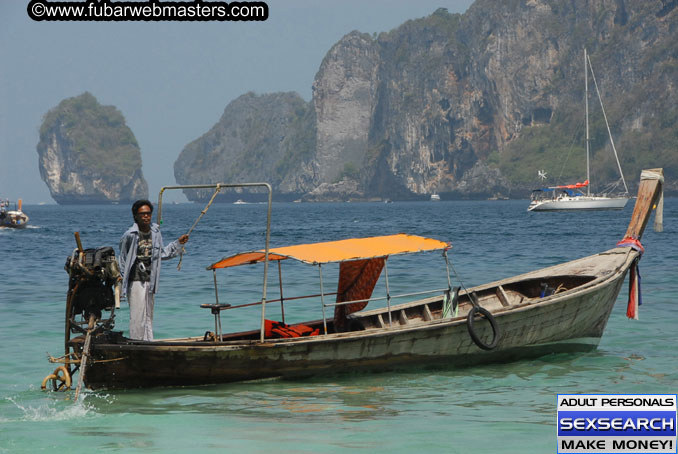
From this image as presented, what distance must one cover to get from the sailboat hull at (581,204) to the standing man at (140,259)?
8352 cm

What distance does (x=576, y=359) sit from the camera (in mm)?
12648

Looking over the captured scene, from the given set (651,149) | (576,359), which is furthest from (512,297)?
(651,149)

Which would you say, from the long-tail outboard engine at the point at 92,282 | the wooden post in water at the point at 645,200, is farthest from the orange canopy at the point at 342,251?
the wooden post in water at the point at 645,200

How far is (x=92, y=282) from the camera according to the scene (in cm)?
1007

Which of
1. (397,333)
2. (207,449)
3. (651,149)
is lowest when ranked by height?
(207,449)

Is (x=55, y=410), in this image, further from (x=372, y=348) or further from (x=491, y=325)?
(x=491, y=325)

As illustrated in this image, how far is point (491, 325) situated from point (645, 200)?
4.58 meters

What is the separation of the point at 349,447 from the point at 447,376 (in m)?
3.54

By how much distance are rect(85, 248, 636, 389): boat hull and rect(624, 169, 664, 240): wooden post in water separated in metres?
0.78

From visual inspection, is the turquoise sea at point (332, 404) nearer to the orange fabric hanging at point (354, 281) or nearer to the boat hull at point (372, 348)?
the boat hull at point (372, 348)

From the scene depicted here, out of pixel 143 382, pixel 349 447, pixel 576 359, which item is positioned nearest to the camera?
pixel 349 447

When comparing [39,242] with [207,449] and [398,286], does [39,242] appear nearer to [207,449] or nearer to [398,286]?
[398,286]

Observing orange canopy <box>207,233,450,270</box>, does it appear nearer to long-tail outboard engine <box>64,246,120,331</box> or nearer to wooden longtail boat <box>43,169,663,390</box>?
wooden longtail boat <box>43,169,663,390</box>

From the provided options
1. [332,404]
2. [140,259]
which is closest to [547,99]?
[332,404]
